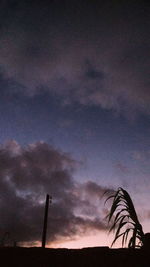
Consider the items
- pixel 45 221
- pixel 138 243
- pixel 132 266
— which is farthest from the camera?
pixel 45 221

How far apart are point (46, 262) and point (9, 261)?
0.35 m

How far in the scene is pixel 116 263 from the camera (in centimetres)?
269

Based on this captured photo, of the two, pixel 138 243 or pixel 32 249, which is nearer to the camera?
pixel 32 249

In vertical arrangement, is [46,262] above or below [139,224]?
below

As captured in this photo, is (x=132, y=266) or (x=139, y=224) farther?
(x=139, y=224)

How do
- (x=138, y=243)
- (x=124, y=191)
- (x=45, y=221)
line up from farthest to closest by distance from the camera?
1. (x=45, y=221)
2. (x=124, y=191)
3. (x=138, y=243)

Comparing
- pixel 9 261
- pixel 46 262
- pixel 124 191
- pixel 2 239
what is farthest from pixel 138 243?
pixel 2 239

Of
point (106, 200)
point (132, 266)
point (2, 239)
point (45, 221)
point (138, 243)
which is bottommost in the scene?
point (132, 266)

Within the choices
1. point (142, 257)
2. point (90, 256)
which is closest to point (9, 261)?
point (90, 256)

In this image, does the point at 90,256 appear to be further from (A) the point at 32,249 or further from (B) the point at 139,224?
(B) the point at 139,224

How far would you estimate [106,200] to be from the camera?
155 inches

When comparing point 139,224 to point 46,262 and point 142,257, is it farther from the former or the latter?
point 46,262

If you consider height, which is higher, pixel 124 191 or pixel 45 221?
pixel 45 221

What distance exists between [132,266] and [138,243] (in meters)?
1.00
